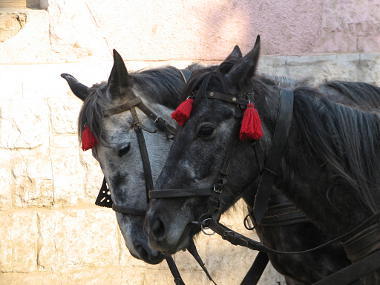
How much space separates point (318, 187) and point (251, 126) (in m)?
0.41

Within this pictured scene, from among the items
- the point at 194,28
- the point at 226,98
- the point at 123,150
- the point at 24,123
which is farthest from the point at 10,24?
the point at 226,98

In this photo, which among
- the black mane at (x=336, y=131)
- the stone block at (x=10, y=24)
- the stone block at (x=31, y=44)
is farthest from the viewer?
the stone block at (x=10, y=24)

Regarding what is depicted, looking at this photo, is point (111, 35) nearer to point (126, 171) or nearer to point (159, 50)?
point (159, 50)

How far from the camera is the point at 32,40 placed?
5.62 metres

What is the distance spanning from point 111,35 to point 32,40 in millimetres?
643

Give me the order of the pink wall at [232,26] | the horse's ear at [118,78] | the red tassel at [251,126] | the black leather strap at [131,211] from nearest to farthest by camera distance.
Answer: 1. the red tassel at [251,126]
2. the black leather strap at [131,211]
3. the horse's ear at [118,78]
4. the pink wall at [232,26]

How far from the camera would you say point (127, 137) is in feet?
12.3

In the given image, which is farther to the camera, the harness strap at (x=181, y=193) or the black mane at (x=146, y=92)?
the black mane at (x=146, y=92)

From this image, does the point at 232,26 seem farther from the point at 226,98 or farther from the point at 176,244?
the point at 176,244

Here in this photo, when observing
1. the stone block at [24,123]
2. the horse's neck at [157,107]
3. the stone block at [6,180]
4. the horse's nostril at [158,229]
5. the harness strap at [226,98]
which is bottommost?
the stone block at [6,180]

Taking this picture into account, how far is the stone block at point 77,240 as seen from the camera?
5.40 metres

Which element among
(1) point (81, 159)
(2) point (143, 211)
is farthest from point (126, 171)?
(1) point (81, 159)

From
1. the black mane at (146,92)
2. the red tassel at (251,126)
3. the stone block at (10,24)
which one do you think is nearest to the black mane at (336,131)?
the red tassel at (251,126)

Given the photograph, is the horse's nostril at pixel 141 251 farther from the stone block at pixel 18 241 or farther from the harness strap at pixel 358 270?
the stone block at pixel 18 241
